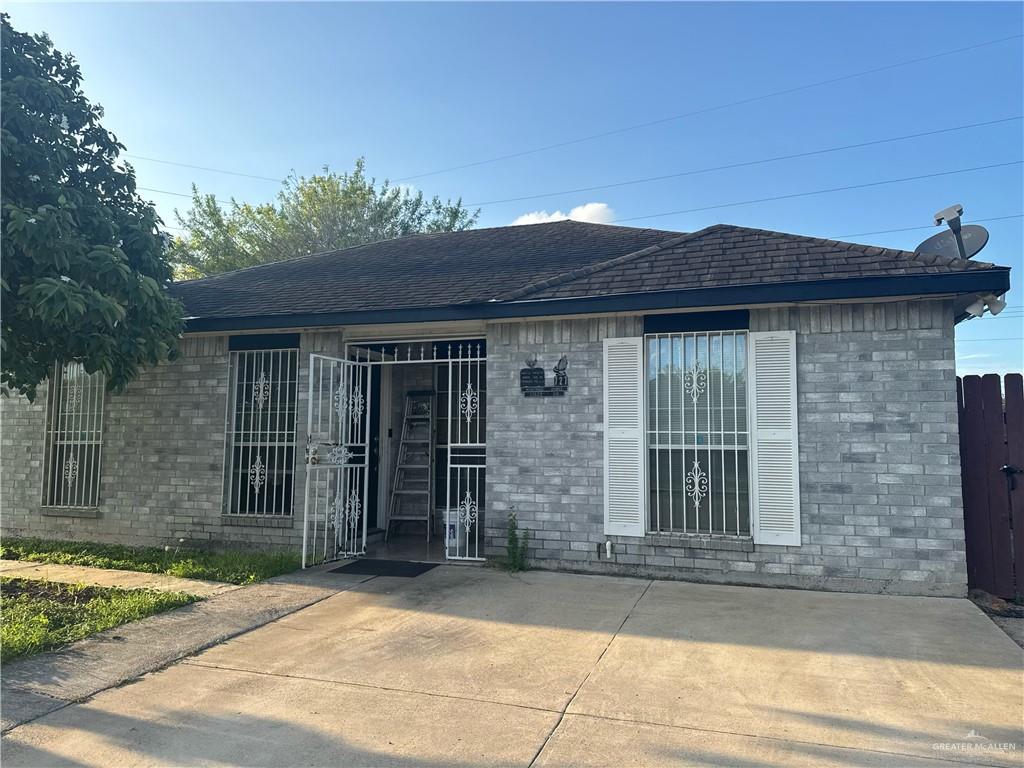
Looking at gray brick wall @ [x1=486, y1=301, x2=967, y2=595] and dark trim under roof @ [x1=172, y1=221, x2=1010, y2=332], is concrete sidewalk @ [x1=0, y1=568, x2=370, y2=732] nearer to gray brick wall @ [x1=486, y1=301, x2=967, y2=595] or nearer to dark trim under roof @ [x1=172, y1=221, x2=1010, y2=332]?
gray brick wall @ [x1=486, y1=301, x2=967, y2=595]

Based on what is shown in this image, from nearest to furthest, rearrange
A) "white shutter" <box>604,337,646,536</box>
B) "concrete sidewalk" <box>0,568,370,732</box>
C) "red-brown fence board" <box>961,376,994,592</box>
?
"concrete sidewalk" <box>0,568,370,732</box>
"red-brown fence board" <box>961,376,994,592</box>
"white shutter" <box>604,337,646,536</box>

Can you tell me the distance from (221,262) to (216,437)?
19.4 metres

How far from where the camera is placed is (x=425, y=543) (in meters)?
8.66

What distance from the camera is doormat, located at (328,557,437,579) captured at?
22.3ft

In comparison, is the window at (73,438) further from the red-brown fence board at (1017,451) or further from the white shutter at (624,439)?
the red-brown fence board at (1017,451)

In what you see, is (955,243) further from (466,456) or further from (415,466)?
(415,466)

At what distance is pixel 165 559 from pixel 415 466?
3270 mm

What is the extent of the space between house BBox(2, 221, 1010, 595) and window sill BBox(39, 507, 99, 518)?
0.04m

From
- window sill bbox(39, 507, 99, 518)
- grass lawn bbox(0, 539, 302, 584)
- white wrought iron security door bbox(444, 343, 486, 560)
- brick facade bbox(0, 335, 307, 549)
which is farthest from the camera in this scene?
window sill bbox(39, 507, 99, 518)

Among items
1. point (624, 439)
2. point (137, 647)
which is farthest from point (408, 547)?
point (137, 647)

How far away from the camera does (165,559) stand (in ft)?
24.6

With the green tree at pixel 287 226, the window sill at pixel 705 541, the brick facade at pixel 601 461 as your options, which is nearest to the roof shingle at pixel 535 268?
the brick facade at pixel 601 461

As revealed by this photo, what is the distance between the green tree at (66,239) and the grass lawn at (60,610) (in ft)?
6.20

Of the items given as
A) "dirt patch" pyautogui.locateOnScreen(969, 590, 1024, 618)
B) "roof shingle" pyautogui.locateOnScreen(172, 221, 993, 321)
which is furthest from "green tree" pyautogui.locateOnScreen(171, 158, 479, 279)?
"dirt patch" pyautogui.locateOnScreen(969, 590, 1024, 618)
